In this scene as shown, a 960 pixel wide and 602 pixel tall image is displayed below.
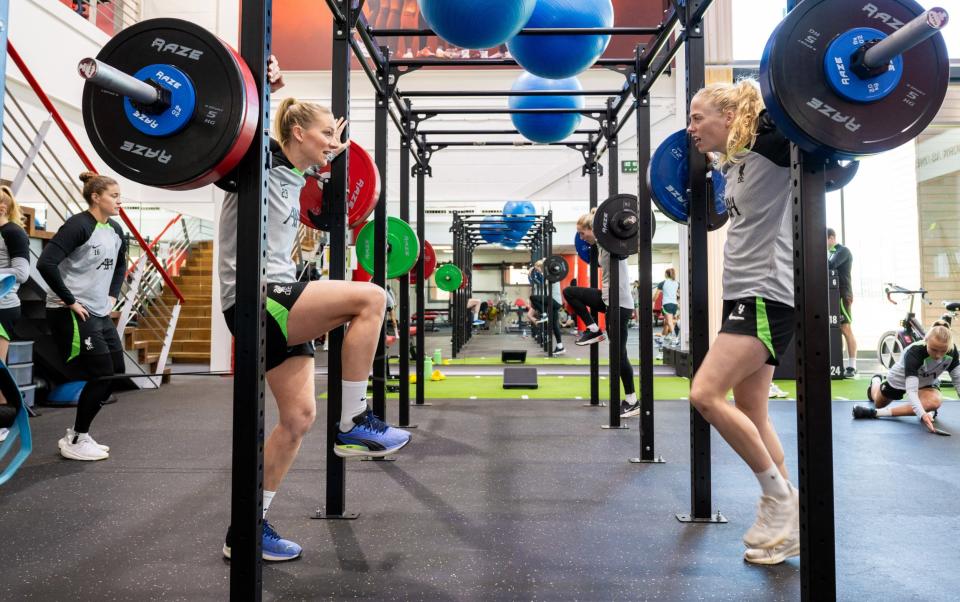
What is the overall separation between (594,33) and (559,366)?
15.8 feet

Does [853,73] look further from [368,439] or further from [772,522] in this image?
[368,439]

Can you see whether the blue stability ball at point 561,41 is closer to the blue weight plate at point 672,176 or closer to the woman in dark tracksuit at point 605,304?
the blue weight plate at point 672,176

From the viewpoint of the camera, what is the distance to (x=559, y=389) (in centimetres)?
518

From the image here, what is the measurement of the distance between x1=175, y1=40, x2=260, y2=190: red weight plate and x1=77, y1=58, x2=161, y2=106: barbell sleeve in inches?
5.8

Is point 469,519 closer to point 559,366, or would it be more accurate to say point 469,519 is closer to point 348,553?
point 348,553

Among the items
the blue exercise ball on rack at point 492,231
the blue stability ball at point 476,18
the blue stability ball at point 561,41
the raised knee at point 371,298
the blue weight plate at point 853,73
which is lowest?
the raised knee at point 371,298

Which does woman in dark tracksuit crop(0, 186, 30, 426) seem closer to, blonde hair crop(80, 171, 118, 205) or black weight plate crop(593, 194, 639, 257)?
blonde hair crop(80, 171, 118, 205)

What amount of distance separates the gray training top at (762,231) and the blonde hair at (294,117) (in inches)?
46.1

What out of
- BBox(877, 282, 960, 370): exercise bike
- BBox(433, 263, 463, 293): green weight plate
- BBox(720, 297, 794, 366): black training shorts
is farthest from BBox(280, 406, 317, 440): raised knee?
BBox(433, 263, 463, 293): green weight plate

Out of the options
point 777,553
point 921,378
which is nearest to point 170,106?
point 777,553

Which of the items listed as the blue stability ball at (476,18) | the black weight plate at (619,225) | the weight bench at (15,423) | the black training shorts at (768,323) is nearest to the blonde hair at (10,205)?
the blue stability ball at (476,18)

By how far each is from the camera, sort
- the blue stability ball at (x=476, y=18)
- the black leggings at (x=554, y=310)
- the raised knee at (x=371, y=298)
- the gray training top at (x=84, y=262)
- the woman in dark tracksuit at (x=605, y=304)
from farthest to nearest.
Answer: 1. the black leggings at (x=554, y=310)
2. the woman in dark tracksuit at (x=605, y=304)
3. the gray training top at (x=84, y=262)
4. the blue stability ball at (x=476, y=18)
5. the raised knee at (x=371, y=298)

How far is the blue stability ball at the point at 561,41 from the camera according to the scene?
253 centimetres

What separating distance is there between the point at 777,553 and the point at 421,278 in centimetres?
283
